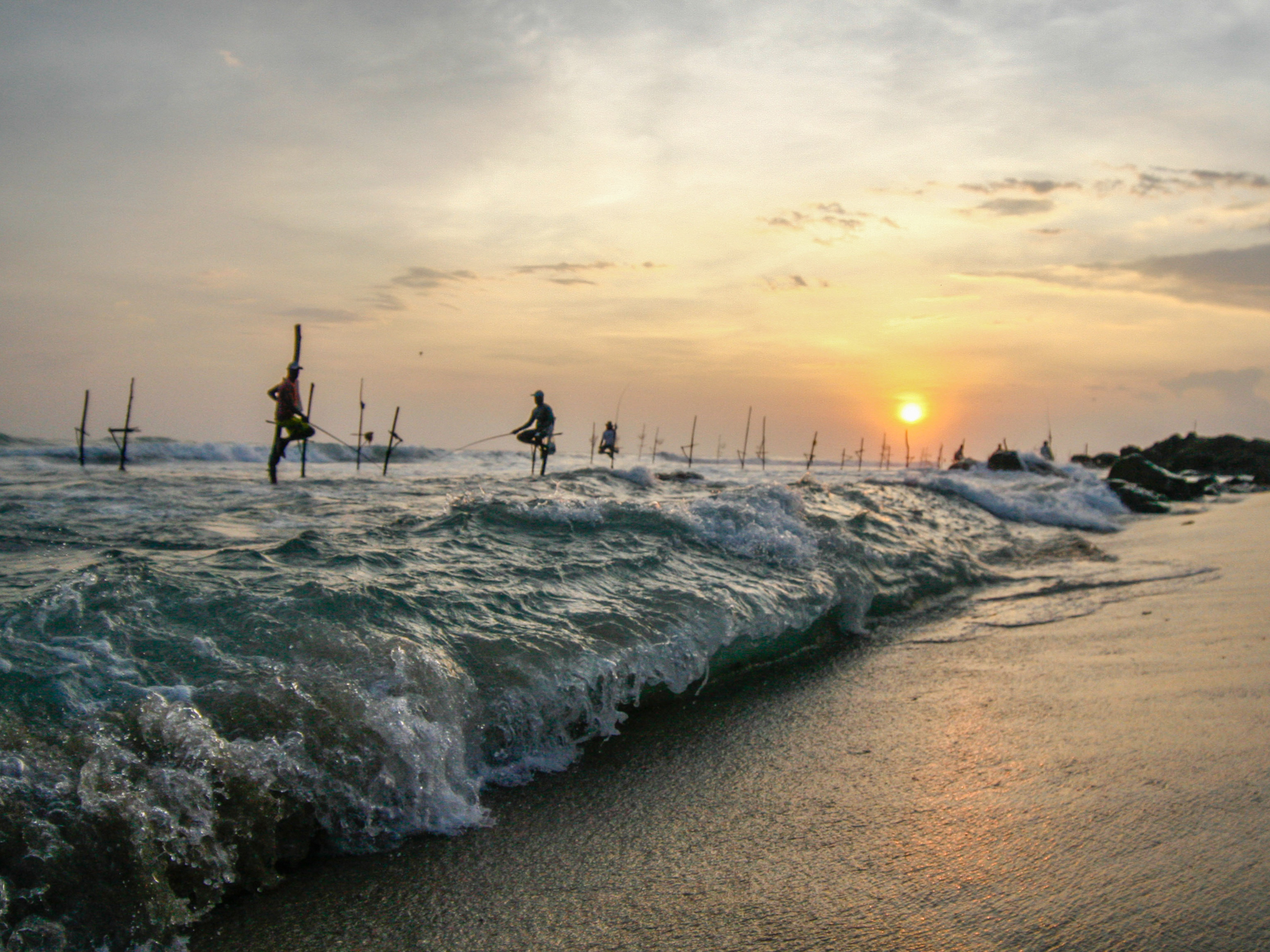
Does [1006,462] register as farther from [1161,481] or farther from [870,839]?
[870,839]

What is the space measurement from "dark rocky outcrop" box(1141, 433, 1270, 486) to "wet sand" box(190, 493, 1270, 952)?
33.2m

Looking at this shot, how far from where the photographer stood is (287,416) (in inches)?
615

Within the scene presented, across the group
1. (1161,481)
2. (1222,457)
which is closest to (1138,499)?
(1161,481)

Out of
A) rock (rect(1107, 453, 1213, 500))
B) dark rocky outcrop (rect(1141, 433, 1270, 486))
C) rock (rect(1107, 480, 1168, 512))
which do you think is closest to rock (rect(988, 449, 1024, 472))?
dark rocky outcrop (rect(1141, 433, 1270, 486))

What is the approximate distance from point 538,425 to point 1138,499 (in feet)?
44.8

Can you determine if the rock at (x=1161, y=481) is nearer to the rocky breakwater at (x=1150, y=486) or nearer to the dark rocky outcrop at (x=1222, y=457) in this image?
the rocky breakwater at (x=1150, y=486)

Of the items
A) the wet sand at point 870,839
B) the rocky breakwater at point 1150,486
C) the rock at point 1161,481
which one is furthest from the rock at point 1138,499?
the wet sand at point 870,839

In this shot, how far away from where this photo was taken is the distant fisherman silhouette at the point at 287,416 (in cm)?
1555

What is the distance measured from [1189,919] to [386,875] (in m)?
2.16

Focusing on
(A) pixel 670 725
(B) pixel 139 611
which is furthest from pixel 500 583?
(B) pixel 139 611

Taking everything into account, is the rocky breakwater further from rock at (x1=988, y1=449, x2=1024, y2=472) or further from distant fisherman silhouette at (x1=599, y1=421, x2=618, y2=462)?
distant fisherman silhouette at (x1=599, y1=421, x2=618, y2=462)

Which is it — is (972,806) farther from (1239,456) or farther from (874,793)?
(1239,456)

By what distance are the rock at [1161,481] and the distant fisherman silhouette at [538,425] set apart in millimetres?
13630

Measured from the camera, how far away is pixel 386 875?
2.36 meters
